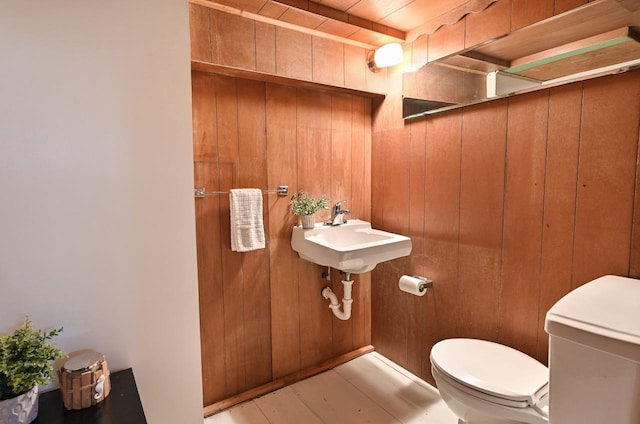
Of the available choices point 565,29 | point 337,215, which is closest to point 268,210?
point 337,215

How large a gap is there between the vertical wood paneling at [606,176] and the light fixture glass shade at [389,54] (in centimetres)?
97

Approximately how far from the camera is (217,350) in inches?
71.2

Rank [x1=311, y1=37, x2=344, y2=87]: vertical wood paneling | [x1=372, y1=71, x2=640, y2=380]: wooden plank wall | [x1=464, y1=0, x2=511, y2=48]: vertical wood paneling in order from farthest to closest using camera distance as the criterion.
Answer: [x1=311, y1=37, x2=344, y2=87]: vertical wood paneling → [x1=464, y1=0, x2=511, y2=48]: vertical wood paneling → [x1=372, y1=71, x2=640, y2=380]: wooden plank wall

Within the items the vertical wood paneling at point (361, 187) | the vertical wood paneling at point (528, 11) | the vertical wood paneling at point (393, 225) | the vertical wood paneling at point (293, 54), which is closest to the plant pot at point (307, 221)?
the vertical wood paneling at point (361, 187)

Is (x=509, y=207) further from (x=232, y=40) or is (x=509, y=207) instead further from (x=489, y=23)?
(x=232, y=40)

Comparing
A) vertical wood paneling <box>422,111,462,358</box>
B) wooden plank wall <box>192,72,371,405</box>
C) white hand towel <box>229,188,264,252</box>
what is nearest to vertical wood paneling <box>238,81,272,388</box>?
wooden plank wall <box>192,72,371,405</box>

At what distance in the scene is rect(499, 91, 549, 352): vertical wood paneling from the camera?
1.44m

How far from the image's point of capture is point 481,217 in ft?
5.47

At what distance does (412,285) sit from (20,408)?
5.48ft

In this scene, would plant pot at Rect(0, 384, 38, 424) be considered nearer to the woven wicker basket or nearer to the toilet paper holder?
the woven wicker basket

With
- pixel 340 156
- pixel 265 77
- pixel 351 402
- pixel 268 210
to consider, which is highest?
pixel 265 77

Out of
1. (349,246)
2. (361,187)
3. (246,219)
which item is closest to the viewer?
(246,219)

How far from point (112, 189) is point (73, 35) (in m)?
0.51

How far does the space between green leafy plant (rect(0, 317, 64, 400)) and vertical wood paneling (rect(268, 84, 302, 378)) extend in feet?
3.75
